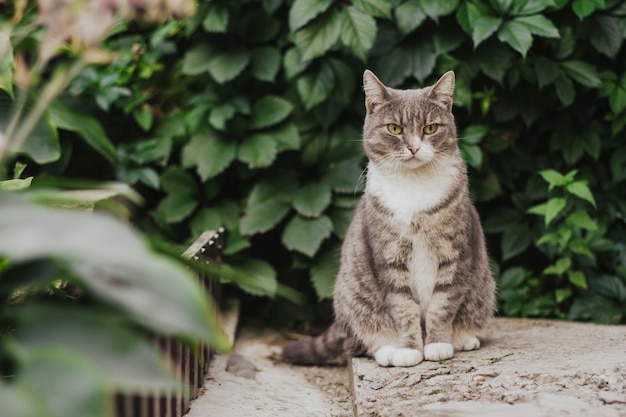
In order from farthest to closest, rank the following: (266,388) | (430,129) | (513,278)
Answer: (513,278), (266,388), (430,129)

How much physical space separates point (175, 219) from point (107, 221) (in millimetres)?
2566

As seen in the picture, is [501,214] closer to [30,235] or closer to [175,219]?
[175,219]

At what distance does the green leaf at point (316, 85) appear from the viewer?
3406 mm

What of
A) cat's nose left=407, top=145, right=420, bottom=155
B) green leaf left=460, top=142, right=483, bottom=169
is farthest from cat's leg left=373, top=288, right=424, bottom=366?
green leaf left=460, top=142, right=483, bottom=169

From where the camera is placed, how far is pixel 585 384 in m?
2.06

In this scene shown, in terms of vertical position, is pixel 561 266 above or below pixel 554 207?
below

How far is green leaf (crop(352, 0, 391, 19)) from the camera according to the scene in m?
3.27

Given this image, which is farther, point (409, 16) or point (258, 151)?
point (258, 151)

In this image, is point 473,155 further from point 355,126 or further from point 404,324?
point 404,324

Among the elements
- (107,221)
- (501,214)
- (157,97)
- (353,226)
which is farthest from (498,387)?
(157,97)

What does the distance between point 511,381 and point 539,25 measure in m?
1.69

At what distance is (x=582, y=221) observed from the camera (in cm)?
332

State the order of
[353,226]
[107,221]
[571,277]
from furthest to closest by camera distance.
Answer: [571,277]
[353,226]
[107,221]

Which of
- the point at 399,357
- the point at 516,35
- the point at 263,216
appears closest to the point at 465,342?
the point at 399,357
